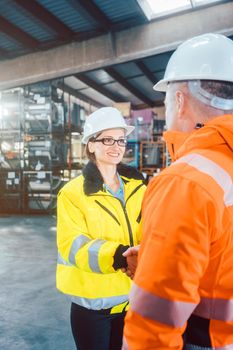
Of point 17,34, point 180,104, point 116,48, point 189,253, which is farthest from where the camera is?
point 17,34

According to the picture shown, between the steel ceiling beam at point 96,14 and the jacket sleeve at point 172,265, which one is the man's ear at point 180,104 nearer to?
the jacket sleeve at point 172,265

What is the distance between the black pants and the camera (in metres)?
1.92

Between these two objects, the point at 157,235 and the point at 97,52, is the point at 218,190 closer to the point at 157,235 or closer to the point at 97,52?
the point at 157,235

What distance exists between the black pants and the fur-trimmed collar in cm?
69

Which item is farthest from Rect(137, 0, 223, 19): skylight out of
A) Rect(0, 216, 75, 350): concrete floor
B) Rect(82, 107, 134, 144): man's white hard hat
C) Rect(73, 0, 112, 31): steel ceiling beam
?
Rect(82, 107, 134, 144): man's white hard hat

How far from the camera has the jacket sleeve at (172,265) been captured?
904 mm

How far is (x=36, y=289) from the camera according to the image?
4941 millimetres

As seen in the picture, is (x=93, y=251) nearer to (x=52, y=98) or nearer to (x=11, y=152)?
(x=52, y=98)

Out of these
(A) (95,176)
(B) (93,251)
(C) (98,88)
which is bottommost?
(B) (93,251)

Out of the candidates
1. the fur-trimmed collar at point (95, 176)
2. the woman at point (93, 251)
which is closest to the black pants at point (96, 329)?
the woman at point (93, 251)

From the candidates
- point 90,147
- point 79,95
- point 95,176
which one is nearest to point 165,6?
point 90,147

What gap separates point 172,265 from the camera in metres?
0.90

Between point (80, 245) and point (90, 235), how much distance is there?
0.46ft

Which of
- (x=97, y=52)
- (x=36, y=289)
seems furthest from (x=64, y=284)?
(x=97, y=52)
